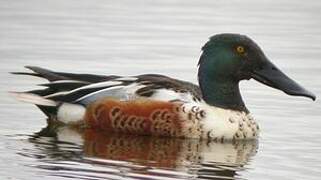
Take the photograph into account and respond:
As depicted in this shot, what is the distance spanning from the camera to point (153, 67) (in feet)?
56.7

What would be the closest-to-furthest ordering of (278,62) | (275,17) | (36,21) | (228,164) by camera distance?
(228,164) → (278,62) → (36,21) → (275,17)

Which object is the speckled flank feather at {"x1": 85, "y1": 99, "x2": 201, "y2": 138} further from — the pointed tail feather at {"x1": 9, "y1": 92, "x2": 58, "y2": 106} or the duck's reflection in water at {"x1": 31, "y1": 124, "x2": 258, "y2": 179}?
the pointed tail feather at {"x1": 9, "y1": 92, "x2": 58, "y2": 106}

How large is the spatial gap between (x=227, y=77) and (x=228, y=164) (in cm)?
188

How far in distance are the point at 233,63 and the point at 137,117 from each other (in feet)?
3.80

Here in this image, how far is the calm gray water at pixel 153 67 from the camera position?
1178 centimetres

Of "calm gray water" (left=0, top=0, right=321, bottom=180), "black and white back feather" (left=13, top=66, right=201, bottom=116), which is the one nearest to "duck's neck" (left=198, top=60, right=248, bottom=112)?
"black and white back feather" (left=13, top=66, right=201, bottom=116)

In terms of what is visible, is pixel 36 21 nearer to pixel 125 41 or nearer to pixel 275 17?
pixel 125 41

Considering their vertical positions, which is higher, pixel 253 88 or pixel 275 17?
pixel 275 17

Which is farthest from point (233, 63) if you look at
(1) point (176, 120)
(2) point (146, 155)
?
(2) point (146, 155)

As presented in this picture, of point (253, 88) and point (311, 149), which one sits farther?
point (253, 88)

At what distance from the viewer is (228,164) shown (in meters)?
12.1

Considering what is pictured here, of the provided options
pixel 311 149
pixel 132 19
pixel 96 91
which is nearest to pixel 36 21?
pixel 132 19

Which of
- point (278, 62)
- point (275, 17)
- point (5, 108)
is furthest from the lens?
point (275, 17)

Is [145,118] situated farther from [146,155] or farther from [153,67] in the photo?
[153,67]
